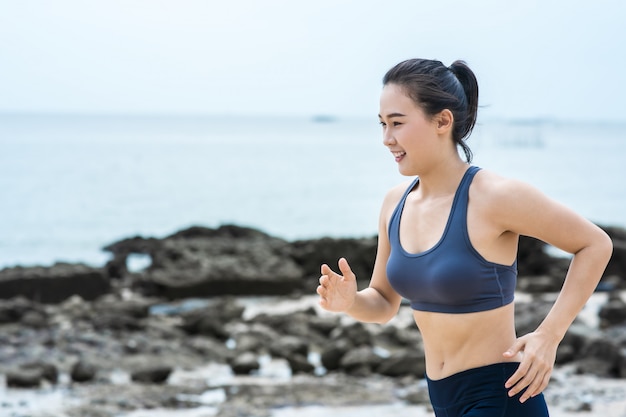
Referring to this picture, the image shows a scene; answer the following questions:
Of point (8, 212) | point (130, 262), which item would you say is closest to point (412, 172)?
point (130, 262)

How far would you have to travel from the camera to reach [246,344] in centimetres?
872

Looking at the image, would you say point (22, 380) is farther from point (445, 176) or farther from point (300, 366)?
point (445, 176)

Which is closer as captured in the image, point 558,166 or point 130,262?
point 130,262

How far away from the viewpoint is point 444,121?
9.14ft

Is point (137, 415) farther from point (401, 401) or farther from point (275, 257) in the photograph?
point (275, 257)

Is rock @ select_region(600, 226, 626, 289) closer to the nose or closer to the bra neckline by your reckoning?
the bra neckline

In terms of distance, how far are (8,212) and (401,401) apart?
21922 millimetres

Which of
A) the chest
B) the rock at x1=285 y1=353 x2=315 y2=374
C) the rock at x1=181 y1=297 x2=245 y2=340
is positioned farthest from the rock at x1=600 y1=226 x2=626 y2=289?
the chest

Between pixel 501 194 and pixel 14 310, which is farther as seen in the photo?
pixel 14 310

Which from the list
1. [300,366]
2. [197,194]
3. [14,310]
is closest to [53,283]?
[14,310]

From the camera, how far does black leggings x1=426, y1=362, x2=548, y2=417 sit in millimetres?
2658

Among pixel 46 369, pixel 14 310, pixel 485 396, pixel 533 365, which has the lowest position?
pixel 46 369

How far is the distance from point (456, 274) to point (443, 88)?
0.51 m

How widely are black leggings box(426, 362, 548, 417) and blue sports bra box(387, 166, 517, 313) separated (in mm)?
170
